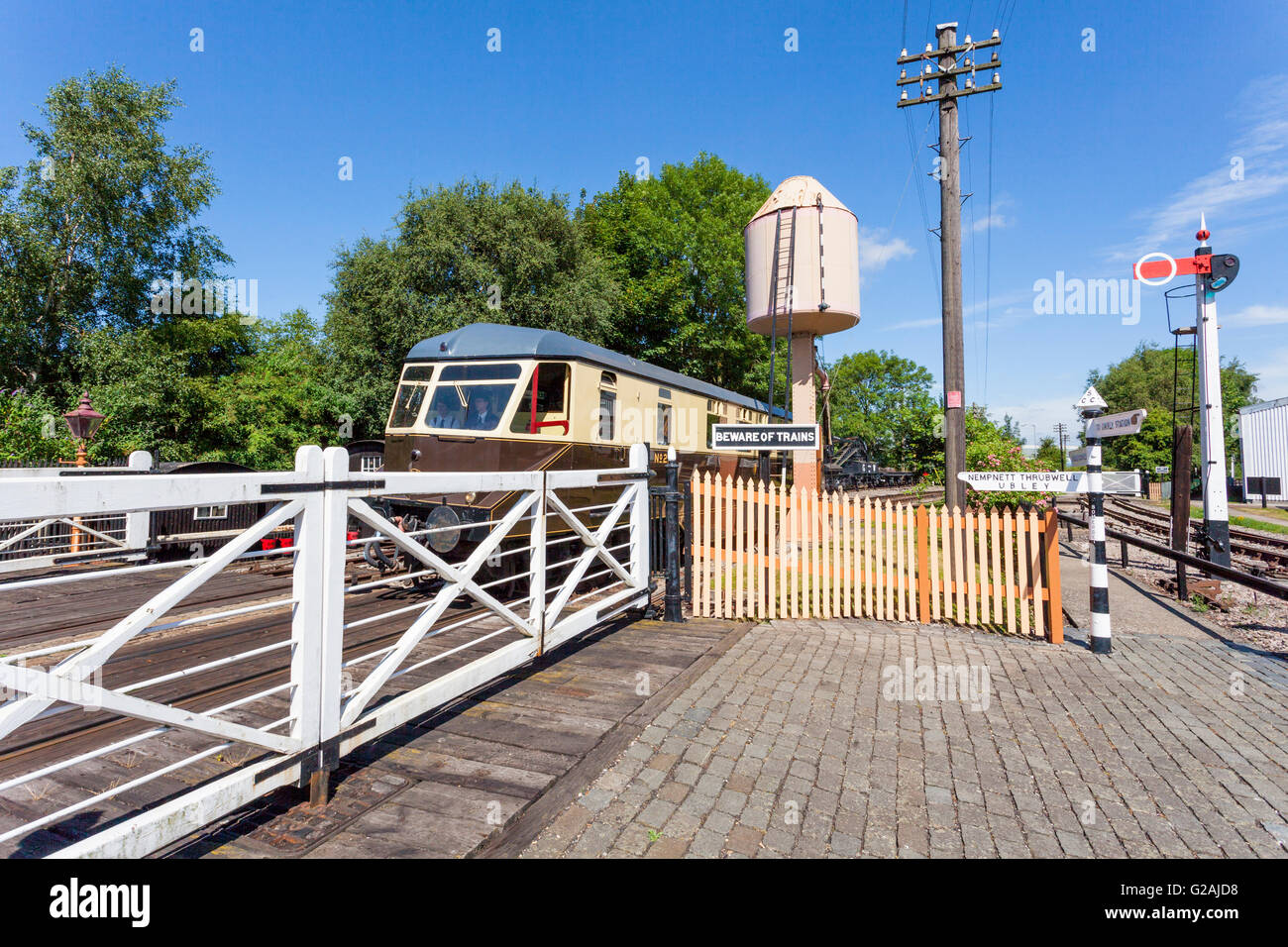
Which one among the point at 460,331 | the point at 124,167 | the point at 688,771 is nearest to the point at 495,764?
the point at 688,771

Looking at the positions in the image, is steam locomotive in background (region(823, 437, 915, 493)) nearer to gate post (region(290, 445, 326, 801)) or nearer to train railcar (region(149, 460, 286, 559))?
train railcar (region(149, 460, 286, 559))

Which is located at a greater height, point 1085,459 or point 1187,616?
point 1085,459

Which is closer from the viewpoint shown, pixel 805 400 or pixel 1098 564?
pixel 1098 564

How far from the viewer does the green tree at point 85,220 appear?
22.5m

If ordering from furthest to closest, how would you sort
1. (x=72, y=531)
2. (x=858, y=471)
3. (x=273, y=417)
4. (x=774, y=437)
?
(x=858, y=471), (x=273, y=417), (x=72, y=531), (x=774, y=437)

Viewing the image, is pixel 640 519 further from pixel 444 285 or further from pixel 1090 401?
pixel 444 285

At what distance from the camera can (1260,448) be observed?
3212cm

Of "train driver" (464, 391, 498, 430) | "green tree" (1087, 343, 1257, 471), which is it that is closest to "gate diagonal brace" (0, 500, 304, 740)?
"train driver" (464, 391, 498, 430)

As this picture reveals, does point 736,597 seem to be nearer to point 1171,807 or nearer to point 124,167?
point 1171,807

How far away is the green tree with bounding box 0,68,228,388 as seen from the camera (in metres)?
22.5

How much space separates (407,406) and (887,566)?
6.47 metres

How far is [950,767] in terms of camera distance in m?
3.49

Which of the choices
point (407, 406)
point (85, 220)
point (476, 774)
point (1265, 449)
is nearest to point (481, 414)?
point (407, 406)
